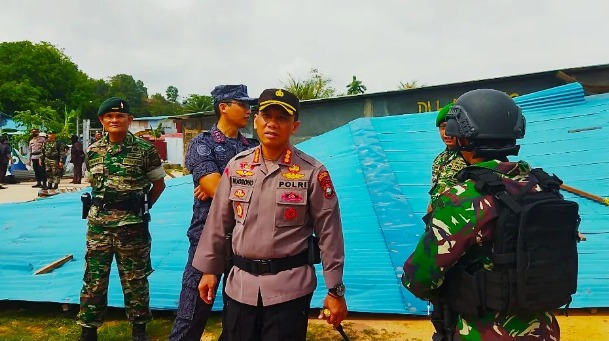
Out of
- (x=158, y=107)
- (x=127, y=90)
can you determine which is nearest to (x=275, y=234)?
(x=158, y=107)

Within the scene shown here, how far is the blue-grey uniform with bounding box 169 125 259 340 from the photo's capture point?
2.96m

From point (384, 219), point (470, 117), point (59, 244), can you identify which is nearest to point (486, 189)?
point (470, 117)

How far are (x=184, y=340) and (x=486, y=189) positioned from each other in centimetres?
213

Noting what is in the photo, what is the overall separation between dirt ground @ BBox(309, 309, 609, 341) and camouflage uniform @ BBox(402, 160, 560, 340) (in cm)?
208

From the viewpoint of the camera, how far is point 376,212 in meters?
5.14

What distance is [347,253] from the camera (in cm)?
464

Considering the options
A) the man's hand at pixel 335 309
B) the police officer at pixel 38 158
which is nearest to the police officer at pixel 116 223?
→ the man's hand at pixel 335 309

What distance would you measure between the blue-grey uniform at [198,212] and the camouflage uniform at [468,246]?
1.56 meters

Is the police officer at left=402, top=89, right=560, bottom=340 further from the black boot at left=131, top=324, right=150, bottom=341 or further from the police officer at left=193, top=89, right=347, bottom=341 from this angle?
the black boot at left=131, top=324, right=150, bottom=341

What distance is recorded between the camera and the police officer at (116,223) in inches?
139

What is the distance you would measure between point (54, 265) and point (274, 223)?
3.68 meters

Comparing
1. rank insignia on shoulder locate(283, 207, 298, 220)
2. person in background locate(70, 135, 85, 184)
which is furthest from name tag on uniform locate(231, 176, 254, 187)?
person in background locate(70, 135, 85, 184)

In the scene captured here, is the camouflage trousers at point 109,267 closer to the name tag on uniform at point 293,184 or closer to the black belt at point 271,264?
the black belt at point 271,264

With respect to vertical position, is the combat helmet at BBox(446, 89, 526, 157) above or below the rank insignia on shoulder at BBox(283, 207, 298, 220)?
above
